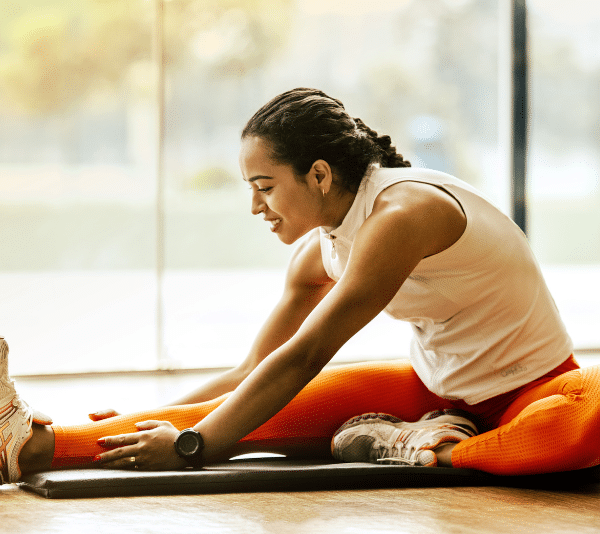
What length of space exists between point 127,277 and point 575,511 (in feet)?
9.06

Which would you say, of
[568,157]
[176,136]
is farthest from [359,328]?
[568,157]

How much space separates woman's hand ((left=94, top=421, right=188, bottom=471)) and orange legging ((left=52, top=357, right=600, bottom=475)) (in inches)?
3.8

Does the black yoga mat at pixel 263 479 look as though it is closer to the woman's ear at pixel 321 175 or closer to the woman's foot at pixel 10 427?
the woman's foot at pixel 10 427

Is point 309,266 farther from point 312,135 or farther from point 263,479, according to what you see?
point 263,479

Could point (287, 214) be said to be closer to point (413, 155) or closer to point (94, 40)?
point (94, 40)

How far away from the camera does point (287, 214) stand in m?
1.39

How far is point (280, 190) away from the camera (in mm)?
1370

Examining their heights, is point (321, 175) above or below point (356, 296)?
above

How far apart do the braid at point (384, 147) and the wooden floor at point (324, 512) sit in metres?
0.66

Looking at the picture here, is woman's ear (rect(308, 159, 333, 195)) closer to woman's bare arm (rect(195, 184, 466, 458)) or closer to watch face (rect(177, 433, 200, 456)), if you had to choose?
woman's bare arm (rect(195, 184, 466, 458))

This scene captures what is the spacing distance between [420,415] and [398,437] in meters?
0.16

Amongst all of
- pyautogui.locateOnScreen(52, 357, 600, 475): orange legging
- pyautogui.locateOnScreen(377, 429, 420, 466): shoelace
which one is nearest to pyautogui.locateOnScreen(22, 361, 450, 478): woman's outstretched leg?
pyautogui.locateOnScreen(52, 357, 600, 475): orange legging

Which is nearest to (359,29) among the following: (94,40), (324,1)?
(324,1)

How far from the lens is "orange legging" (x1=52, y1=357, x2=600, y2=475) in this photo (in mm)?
1274
